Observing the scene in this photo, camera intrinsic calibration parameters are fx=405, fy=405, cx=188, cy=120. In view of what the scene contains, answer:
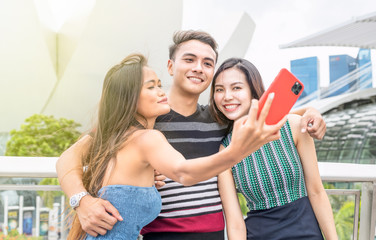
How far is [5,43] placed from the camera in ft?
74.7

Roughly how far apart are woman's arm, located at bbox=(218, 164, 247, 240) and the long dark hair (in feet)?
0.90

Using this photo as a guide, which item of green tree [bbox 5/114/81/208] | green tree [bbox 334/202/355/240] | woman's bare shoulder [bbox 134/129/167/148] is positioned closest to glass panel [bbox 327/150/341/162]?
green tree [bbox 5/114/81/208]

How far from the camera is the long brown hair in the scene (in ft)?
4.45

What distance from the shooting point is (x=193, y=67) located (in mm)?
1770

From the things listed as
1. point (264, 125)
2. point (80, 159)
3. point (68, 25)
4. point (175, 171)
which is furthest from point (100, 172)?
point (68, 25)

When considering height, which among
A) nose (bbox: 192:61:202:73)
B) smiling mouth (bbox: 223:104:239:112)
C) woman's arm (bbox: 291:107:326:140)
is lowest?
woman's arm (bbox: 291:107:326:140)

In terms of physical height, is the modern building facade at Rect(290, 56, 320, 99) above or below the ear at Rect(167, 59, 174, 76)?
above

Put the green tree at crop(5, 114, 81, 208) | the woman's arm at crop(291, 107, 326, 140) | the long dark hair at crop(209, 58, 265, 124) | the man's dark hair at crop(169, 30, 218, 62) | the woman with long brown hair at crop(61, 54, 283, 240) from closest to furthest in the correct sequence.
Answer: the woman with long brown hair at crop(61, 54, 283, 240)
the woman's arm at crop(291, 107, 326, 140)
the long dark hair at crop(209, 58, 265, 124)
the man's dark hair at crop(169, 30, 218, 62)
the green tree at crop(5, 114, 81, 208)

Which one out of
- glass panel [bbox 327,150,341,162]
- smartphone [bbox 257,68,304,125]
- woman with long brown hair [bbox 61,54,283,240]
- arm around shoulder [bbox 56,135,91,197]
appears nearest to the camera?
smartphone [bbox 257,68,304,125]

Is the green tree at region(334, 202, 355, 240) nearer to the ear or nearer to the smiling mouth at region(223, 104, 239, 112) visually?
the smiling mouth at region(223, 104, 239, 112)

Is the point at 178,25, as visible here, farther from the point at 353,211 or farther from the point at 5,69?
the point at 353,211

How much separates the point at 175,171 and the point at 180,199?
1.75ft

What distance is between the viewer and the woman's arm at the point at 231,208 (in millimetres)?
1613

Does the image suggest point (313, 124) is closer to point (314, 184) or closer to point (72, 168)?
point (314, 184)
